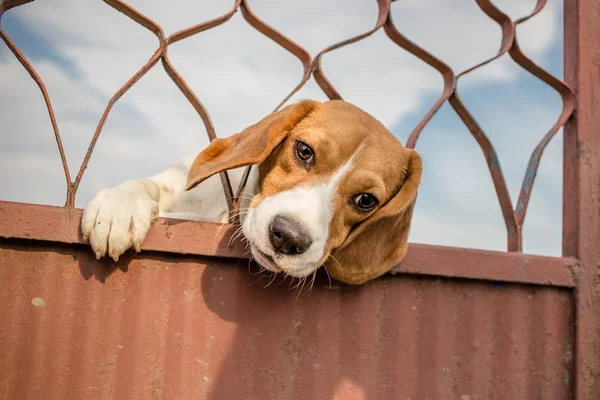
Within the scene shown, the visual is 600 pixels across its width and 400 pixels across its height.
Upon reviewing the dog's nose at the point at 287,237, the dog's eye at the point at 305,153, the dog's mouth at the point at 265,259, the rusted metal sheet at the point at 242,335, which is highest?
the dog's eye at the point at 305,153

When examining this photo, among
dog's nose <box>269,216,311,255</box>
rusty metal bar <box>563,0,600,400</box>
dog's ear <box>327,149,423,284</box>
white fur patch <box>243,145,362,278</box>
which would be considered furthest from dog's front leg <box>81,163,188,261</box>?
rusty metal bar <box>563,0,600,400</box>

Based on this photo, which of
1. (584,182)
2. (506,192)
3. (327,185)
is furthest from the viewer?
(584,182)

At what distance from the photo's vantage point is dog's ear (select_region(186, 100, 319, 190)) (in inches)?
81.9

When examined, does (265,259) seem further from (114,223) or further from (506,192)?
(506,192)

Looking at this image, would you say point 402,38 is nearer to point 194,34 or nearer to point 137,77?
point 194,34

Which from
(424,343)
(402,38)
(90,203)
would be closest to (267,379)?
(424,343)

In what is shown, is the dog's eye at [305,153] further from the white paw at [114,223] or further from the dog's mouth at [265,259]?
the white paw at [114,223]

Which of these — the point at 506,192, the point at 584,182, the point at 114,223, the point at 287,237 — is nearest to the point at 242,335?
the point at 287,237

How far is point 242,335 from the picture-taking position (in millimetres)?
2180

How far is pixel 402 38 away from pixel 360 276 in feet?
3.86

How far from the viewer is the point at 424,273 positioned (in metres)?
2.40

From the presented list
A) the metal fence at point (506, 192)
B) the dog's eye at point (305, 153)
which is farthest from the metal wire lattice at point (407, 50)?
the dog's eye at point (305, 153)

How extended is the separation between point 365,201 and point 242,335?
0.69m

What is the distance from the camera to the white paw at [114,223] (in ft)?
6.47
